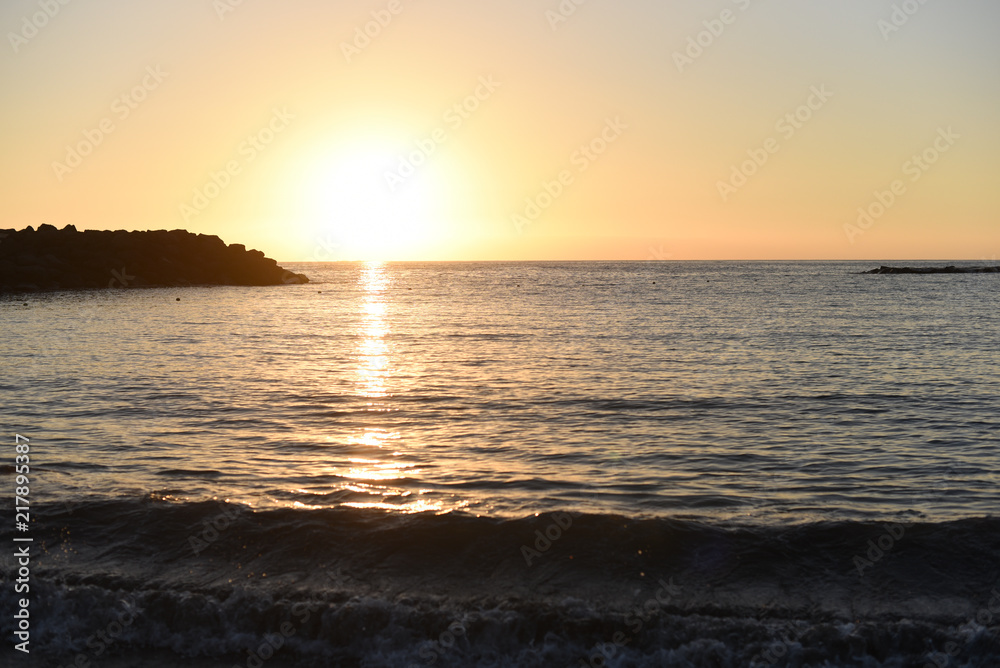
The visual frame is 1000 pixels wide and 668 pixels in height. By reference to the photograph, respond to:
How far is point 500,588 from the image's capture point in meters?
9.36

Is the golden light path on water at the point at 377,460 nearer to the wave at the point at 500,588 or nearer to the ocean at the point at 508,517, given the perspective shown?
the ocean at the point at 508,517

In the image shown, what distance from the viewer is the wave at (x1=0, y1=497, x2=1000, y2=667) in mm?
8109

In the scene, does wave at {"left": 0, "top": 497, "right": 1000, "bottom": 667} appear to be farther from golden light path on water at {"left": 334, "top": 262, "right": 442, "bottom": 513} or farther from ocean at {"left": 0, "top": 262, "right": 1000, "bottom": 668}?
golden light path on water at {"left": 334, "top": 262, "right": 442, "bottom": 513}

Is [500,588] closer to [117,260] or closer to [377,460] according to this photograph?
[377,460]

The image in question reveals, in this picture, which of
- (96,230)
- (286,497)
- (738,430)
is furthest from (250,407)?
(96,230)

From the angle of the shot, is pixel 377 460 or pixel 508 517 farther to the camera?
pixel 377 460

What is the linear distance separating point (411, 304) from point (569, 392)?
56.4 m

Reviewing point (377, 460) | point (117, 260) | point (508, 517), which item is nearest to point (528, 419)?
point (377, 460)

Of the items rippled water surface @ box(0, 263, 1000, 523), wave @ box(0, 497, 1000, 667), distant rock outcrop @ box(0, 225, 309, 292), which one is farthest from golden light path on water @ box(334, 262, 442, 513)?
distant rock outcrop @ box(0, 225, 309, 292)

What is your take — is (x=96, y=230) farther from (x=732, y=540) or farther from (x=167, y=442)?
(x=732, y=540)

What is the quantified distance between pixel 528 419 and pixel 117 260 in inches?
3593

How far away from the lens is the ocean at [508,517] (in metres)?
8.30

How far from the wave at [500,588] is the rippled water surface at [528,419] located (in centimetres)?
95

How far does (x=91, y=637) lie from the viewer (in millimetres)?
8492
